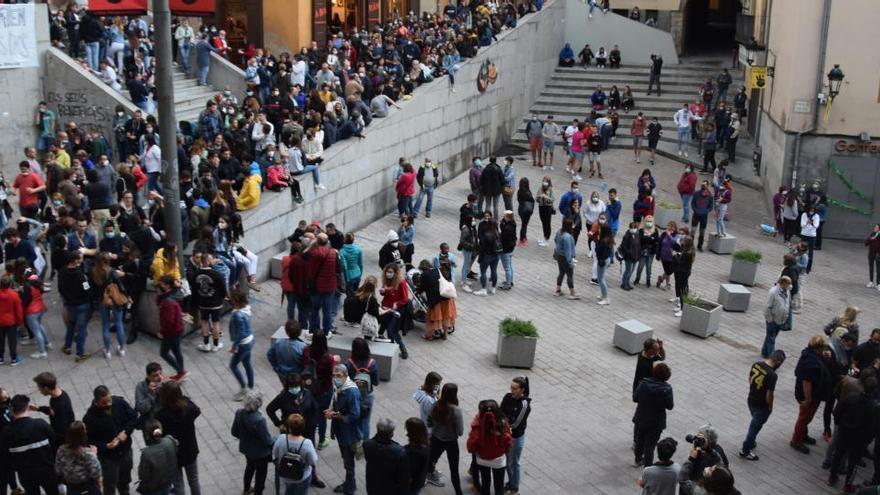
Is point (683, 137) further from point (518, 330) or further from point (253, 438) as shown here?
point (253, 438)

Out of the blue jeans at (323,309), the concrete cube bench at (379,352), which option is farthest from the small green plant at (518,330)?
the blue jeans at (323,309)

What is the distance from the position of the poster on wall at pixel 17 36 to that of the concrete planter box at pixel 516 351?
12423 mm

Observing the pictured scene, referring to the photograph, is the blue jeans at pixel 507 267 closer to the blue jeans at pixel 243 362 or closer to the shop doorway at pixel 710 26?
the blue jeans at pixel 243 362

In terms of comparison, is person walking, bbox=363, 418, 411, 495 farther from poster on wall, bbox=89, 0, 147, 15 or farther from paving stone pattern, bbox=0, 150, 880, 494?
poster on wall, bbox=89, 0, 147, 15

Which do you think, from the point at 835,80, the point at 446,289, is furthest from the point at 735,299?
the point at 835,80

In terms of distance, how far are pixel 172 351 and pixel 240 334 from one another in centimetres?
134

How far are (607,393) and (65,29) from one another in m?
15.2

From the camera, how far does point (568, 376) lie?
1438 cm

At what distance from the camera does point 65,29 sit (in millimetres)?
21828

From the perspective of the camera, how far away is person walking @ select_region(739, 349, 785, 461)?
446 inches

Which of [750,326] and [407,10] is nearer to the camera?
[750,326]

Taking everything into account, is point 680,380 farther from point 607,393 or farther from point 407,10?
point 407,10

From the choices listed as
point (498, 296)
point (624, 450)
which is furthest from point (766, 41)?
point (624, 450)

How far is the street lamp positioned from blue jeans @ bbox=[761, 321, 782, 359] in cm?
1082
